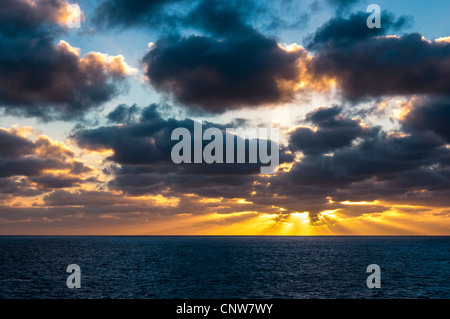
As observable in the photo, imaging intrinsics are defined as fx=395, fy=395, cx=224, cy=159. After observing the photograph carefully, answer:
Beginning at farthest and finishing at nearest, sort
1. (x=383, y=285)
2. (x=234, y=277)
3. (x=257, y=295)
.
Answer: (x=234, y=277), (x=383, y=285), (x=257, y=295)

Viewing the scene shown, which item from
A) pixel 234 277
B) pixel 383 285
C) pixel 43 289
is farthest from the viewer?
pixel 234 277

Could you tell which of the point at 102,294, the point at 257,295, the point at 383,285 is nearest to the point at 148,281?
the point at 102,294

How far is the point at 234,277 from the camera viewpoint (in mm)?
75500

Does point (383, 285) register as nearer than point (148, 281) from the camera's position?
Yes
